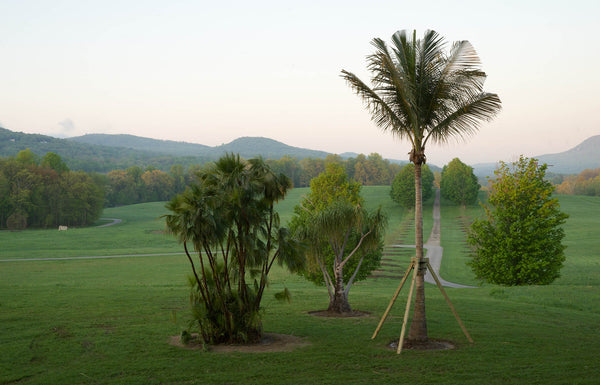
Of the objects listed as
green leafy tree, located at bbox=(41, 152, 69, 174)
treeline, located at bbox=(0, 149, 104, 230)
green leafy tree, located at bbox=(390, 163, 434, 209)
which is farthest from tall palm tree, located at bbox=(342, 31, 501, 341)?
green leafy tree, located at bbox=(41, 152, 69, 174)

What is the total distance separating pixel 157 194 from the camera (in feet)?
552

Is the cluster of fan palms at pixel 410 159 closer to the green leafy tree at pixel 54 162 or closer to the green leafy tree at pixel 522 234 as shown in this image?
the green leafy tree at pixel 522 234

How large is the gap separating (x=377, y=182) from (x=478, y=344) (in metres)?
187

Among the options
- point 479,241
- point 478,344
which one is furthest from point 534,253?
point 478,344

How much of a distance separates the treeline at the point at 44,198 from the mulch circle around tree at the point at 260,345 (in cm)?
9552


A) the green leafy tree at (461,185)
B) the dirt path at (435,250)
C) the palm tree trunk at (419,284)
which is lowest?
the dirt path at (435,250)

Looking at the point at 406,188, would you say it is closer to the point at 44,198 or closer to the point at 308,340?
the point at 44,198

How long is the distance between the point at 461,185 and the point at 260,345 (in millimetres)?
109321

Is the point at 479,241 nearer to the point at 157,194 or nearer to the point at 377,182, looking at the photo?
the point at 157,194

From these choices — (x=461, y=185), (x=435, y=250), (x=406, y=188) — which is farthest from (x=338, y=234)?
(x=461, y=185)

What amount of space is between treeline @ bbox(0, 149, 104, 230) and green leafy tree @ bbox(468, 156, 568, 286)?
92.9 meters

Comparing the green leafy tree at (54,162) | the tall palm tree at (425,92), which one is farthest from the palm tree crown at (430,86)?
the green leafy tree at (54,162)

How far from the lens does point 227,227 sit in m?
15.0

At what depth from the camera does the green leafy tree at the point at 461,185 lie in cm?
11512
